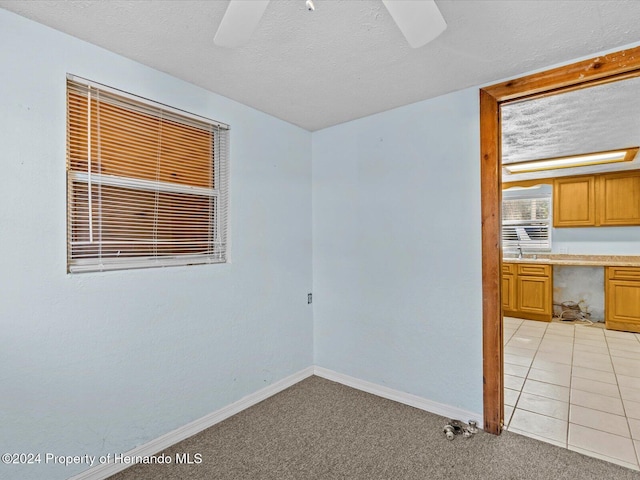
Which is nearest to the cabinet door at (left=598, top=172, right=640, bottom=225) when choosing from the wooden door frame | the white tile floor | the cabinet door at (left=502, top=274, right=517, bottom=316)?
the cabinet door at (left=502, top=274, right=517, bottom=316)

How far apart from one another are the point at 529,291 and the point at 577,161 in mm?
1980

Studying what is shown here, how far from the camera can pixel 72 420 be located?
1.64 meters

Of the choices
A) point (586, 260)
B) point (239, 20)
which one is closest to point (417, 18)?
point (239, 20)

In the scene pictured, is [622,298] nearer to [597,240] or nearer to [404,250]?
[597,240]

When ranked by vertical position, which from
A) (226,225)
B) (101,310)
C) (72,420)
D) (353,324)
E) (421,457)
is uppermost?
(226,225)

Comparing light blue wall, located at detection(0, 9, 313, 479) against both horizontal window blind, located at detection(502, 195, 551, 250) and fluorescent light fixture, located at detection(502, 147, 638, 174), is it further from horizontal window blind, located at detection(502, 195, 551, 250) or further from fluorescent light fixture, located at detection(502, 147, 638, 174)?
horizontal window blind, located at detection(502, 195, 551, 250)

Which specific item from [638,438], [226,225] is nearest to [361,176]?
[226,225]

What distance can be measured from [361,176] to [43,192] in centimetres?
214

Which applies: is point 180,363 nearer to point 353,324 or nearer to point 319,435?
point 319,435

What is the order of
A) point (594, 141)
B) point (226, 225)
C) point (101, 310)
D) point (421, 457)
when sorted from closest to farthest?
point (101, 310), point (421, 457), point (226, 225), point (594, 141)

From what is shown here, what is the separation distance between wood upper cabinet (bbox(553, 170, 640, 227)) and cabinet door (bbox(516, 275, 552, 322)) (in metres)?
1.03

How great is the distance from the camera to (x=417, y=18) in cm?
113

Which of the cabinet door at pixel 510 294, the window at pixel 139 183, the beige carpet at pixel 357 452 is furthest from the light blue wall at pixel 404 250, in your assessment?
the cabinet door at pixel 510 294

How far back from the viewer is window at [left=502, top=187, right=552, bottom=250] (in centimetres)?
541
